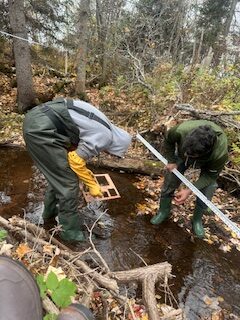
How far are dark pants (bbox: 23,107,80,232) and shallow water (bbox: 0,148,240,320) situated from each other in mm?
874

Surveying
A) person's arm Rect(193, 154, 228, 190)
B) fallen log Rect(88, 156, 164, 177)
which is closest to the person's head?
person's arm Rect(193, 154, 228, 190)

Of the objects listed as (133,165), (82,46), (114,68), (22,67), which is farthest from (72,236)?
(114,68)

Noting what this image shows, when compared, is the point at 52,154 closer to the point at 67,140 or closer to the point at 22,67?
the point at 67,140

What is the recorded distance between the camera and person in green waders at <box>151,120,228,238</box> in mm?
3381

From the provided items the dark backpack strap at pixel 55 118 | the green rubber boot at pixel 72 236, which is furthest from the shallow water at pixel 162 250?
the dark backpack strap at pixel 55 118

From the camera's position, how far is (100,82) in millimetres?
12617

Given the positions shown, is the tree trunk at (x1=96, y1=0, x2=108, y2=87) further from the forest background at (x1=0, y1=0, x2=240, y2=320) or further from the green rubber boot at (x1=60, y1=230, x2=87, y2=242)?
the green rubber boot at (x1=60, y1=230, x2=87, y2=242)

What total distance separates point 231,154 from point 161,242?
2694 mm

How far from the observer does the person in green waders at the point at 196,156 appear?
3.38m

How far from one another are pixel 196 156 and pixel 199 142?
0.61ft

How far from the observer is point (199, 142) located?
3.33 metres

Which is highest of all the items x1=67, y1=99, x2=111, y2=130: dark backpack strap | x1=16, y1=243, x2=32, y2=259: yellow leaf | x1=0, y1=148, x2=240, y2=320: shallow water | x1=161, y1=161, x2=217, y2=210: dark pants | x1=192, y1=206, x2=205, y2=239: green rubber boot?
x1=67, y1=99, x2=111, y2=130: dark backpack strap

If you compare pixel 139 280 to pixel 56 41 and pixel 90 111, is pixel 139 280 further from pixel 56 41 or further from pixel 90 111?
pixel 56 41

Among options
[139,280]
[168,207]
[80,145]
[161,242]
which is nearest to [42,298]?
[139,280]
